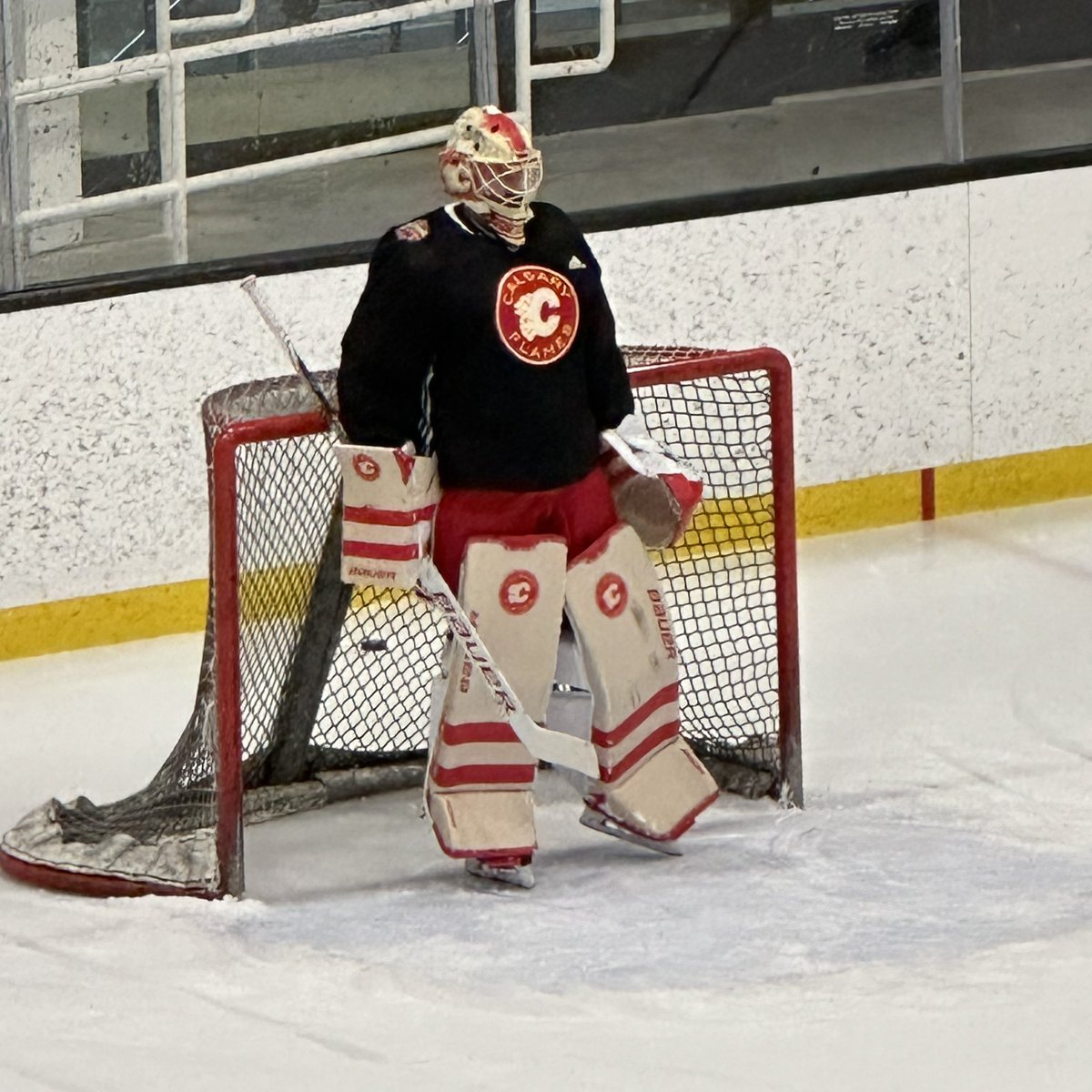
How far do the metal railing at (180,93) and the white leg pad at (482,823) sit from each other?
5.28 ft

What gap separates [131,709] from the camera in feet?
15.1

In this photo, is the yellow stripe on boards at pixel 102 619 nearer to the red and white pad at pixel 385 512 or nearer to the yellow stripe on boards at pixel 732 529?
the yellow stripe on boards at pixel 732 529

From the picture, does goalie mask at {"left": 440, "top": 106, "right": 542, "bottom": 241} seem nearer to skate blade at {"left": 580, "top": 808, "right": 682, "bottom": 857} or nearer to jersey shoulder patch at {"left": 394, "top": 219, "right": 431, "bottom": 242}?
jersey shoulder patch at {"left": 394, "top": 219, "right": 431, "bottom": 242}

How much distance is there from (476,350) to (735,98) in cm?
251

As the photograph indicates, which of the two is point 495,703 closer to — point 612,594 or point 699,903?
point 612,594

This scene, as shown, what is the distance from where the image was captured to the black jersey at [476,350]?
11.4 feet

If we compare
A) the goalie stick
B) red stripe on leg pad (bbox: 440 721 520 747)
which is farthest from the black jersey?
red stripe on leg pad (bbox: 440 721 520 747)

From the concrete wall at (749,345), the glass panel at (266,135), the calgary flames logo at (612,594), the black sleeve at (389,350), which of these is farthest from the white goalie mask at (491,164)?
the glass panel at (266,135)

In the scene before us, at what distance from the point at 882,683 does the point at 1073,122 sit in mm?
1903

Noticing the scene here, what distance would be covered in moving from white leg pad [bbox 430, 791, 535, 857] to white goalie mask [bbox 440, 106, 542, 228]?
2.71ft

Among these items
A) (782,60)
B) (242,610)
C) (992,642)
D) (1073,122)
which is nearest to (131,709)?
(242,610)

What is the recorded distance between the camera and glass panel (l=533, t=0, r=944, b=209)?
18.1 ft

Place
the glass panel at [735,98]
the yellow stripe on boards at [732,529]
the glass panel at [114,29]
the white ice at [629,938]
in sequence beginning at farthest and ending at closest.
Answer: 1. the glass panel at [735,98]
2. the glass panel at [114,29]
3. the yellow stripe on boards at [732,529]
4. the white ice at [629,938]

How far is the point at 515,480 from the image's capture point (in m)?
3.57
